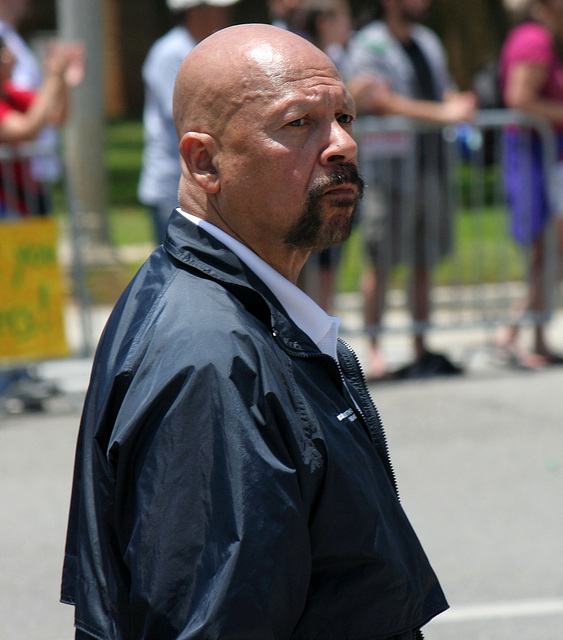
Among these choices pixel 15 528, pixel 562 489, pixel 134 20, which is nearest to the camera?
pixel 15 528

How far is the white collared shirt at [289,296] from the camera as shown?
1.70m

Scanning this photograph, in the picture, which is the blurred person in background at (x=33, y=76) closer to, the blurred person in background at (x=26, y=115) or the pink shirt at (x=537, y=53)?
the blurred person in background at (x=26, y=115)

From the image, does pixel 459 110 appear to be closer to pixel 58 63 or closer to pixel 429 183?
pixel 429 183

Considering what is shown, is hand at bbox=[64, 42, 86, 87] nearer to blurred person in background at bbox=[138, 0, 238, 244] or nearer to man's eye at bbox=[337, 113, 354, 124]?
blurred person in background at bbox=[138, 0, 238, 244]

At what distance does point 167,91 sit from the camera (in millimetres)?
6723

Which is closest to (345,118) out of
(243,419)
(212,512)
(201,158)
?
(201,158)

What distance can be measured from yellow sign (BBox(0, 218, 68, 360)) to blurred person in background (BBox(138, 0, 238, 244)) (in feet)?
2.19

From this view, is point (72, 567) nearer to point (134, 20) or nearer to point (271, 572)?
point (271, 572)

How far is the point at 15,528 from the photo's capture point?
4863mm

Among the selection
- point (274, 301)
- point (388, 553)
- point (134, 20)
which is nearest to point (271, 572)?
point (388, 553)

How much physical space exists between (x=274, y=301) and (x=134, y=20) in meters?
33.0

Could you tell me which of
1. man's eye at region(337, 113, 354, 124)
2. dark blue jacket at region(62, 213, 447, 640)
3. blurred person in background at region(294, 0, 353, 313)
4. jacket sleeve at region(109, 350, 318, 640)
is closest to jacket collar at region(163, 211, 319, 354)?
dark blue jacket at region(62, 213, 447, 640)

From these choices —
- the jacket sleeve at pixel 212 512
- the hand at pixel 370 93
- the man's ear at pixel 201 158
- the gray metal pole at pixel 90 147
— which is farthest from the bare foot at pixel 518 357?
the jacket sleeve at pixel 212 512

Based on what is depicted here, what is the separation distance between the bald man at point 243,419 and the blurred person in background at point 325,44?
16.9 feet
